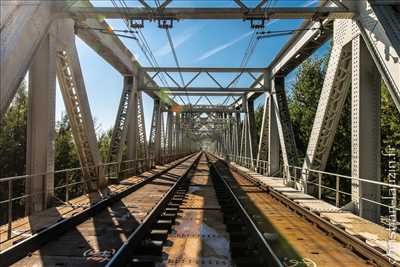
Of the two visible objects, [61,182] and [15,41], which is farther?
[61,182]

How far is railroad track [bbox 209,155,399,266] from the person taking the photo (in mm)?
5922

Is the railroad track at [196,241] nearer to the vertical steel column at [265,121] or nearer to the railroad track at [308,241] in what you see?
the railroad track at [308,241]

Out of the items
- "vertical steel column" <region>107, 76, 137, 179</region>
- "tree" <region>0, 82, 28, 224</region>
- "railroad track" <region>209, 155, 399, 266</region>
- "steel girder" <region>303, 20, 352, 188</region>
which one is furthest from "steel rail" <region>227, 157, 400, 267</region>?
"tree" <region>0, 82, 28, 224</region>

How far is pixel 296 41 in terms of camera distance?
53.4ft

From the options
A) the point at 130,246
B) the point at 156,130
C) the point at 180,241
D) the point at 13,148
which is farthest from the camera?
the point at 156,130

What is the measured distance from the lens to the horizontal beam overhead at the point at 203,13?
10133 millimetres

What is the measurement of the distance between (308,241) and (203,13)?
6536 mm

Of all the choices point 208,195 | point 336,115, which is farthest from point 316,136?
point 208,195

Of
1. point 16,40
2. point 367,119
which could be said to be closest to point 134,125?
point 16,40

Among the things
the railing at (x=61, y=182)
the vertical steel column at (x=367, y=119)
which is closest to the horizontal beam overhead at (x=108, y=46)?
the railing at (x=61, y=182)

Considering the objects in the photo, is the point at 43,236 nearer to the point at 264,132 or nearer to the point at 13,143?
the point at 264,132

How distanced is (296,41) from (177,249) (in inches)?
486

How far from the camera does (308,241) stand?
7289 mm

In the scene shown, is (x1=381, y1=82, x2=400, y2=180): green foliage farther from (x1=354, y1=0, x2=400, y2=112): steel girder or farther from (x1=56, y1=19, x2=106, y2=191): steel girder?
(x1=56, y1=19, x2=106, y2=191): steel girder
